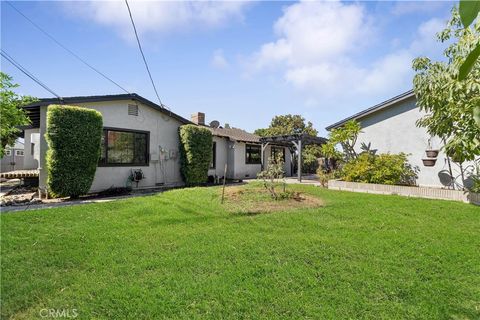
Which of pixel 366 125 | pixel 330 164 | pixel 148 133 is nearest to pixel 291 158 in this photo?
pixel 330 164

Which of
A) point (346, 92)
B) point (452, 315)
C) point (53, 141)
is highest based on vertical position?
point (346, 92)

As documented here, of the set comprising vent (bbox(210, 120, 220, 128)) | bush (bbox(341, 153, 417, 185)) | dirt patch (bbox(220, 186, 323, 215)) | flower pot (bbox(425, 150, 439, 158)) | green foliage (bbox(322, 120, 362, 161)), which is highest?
vent (bbox(210, 120, 220, 128))

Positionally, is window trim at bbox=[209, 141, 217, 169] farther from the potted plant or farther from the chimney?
the potted plant

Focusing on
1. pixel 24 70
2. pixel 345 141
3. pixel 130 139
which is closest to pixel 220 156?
pixel 130 139

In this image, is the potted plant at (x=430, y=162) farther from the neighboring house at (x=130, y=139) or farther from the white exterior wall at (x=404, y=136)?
the neighboring house at (x=130, y=139)

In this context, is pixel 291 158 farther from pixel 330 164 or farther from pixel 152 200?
pixel 152 200

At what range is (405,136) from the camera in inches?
472

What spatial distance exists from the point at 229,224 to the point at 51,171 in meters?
6.43

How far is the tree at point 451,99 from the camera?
14.9 feet

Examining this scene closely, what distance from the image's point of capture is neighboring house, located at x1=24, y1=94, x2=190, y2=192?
10461 mm

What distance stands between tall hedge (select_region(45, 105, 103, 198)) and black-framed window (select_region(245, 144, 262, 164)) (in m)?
10.6

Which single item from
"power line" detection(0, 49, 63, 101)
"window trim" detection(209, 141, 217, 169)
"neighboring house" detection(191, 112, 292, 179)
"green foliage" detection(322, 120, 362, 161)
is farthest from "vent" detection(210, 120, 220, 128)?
"power line" detection(0, 49, 63, 101)

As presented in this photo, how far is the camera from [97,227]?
18.7 ft

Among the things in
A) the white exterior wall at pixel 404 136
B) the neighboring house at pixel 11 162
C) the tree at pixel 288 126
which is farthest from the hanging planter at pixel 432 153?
the neighboring house at pixel 11 162
